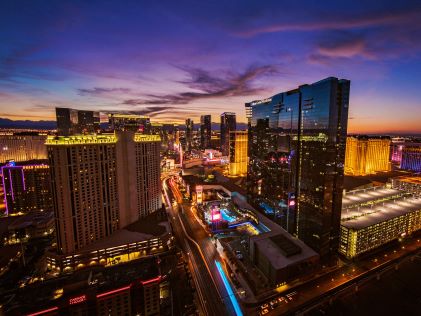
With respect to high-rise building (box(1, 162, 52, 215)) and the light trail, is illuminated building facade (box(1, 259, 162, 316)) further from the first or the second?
high-rise building (box(1, 162, 52, 215))

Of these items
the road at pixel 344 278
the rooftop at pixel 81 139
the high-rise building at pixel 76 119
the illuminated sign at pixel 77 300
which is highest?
the high-rise building at pixel 76 119

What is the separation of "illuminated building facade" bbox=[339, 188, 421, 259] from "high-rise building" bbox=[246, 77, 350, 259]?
A: 5.12m

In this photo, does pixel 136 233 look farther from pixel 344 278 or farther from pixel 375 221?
pixel 375 221

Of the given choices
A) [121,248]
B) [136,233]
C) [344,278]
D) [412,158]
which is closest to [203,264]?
[136,233]

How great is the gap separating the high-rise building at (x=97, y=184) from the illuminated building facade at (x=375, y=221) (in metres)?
72.4

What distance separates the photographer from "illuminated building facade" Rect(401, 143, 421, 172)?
505 ft

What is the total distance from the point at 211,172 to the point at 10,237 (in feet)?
366

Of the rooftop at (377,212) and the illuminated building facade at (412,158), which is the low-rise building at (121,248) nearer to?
the rooftop at (377,212)

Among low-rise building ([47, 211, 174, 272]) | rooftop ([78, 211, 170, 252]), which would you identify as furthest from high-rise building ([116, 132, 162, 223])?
low-rise building ([47, 211, 174, 272])

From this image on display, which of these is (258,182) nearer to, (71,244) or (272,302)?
(272,302)

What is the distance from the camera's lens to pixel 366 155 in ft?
495

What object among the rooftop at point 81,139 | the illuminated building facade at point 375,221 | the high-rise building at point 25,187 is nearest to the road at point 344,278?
the illuminated building facade at point 375,221

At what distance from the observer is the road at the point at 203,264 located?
47334mm

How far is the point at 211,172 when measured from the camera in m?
155
